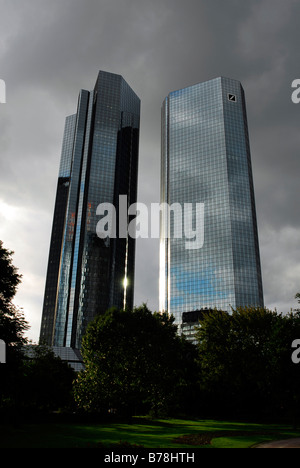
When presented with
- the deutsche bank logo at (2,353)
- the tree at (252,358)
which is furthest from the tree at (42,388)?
the tree at (252,358)

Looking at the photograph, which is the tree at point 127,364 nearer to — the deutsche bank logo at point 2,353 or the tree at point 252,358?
the tree at point 252,358

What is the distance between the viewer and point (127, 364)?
56125mm

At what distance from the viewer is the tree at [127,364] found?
174 ft

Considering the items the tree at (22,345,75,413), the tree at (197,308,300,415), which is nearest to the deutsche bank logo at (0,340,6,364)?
the tree at (22,345,75,413)

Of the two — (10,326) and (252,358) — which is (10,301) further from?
(252,358)

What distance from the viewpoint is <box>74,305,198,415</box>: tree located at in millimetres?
53159

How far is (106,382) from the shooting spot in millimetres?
53469

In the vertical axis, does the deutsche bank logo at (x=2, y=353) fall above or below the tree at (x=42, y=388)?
above

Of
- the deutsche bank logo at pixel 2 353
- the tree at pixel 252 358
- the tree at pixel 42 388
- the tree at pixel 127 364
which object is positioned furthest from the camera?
the tree at pixel 42 388

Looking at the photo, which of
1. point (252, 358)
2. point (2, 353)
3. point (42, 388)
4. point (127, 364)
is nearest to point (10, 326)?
point (2, 353)

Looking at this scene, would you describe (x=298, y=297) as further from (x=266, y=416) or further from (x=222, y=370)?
(x=266, y=416)

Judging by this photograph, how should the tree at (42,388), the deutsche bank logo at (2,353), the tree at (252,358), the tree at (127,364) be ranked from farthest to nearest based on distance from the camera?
the tree at (42,388) → the tree at (252,358) → the tree at (127,364) → the deutsche bank logo at (2,353)

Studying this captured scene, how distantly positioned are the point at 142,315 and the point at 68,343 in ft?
498
